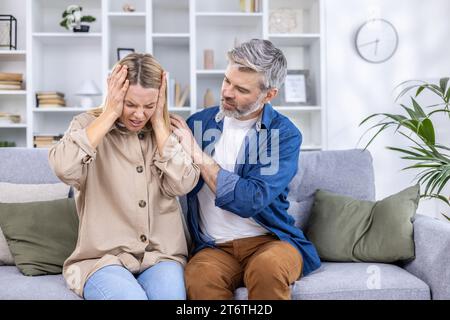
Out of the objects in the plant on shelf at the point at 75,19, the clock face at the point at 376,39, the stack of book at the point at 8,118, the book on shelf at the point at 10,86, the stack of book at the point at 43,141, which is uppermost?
the plant on shelf at the point at 75,19

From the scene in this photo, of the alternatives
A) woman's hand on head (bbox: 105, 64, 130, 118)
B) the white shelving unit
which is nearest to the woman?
woman's hand on head (bbox: 105, 64, 130, 118)

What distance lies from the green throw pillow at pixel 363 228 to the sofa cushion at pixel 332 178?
0.08 meters

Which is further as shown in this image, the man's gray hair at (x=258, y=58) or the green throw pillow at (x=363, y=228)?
the green throw pillow at (x=363, y=228)

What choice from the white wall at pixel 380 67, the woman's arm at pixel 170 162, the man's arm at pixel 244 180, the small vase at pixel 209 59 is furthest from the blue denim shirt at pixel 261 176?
the white wall at pixel 380 67

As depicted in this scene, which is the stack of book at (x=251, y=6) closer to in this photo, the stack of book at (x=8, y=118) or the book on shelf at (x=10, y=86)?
the book on shelf at (x=10, y=86)

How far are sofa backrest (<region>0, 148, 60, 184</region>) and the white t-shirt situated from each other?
694 mm

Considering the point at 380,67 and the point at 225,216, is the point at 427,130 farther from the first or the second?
the point at 380,67

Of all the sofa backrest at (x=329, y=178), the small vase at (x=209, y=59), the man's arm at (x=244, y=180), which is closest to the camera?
the man's arm at (x=244, y=180)

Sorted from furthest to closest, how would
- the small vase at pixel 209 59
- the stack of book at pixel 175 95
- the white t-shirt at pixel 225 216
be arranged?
the small vase at pixel 209 59 → the stack of book at pixel 175 95 → the white t-shirt at pixel 225 216

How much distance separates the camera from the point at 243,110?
2.09 metres

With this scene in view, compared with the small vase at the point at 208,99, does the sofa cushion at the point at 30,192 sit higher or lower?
lower

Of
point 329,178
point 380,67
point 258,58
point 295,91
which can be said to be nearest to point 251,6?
point 295,91

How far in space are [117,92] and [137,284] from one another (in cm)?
60

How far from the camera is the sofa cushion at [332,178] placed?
2473 mm
